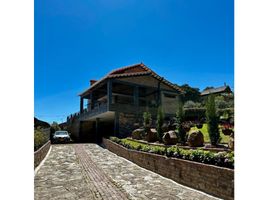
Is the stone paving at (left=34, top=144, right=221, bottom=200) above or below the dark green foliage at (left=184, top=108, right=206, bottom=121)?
below

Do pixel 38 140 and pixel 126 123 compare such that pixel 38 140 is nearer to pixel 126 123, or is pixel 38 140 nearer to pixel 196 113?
pixel 126 123

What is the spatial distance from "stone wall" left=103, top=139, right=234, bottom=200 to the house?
9460 millimetres

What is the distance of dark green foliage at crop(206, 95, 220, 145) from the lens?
9.06 m

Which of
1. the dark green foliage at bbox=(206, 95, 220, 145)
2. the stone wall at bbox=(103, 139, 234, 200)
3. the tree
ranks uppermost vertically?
the tree

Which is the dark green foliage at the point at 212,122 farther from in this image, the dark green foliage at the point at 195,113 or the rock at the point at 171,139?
the dark green foliage at the point at 195,113

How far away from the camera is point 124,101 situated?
24797mm

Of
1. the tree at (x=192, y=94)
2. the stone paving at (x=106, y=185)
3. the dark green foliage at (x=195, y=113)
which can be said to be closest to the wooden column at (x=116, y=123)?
the dark green foliage at (x=195, y=113)

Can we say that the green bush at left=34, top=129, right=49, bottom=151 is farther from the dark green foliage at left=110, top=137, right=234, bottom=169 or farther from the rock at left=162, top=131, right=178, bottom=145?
→ the rock at left=162, top=131, right=178, bottom=145

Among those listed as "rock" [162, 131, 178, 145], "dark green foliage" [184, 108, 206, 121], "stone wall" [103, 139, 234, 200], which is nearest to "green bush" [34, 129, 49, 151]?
"stone wall" [103, 139, 234, 200]

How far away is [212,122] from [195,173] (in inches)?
161

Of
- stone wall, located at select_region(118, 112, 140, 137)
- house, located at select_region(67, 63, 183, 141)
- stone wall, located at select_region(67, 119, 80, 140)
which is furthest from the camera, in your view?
stone wall, located at select_region(67, 119, 80, 140)

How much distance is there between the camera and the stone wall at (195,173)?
463cm
